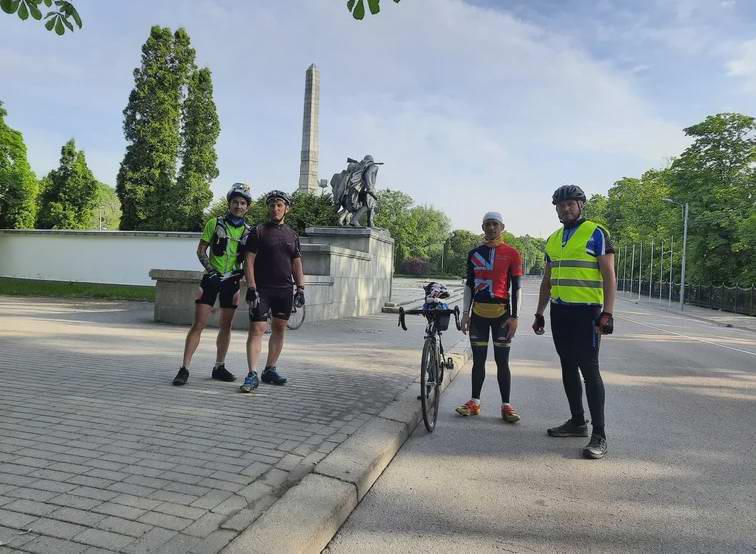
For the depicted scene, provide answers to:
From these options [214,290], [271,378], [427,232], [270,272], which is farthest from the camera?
[427,232]

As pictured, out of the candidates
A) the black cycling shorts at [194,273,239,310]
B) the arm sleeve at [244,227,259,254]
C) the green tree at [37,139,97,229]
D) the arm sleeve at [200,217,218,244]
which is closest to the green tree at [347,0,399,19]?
the arm sleeve at [244,227,259,254]

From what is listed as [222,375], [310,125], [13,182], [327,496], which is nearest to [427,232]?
[310,125]

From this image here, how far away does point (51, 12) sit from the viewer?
4.32 m

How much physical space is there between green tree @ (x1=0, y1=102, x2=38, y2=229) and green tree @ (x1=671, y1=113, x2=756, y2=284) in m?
39.6

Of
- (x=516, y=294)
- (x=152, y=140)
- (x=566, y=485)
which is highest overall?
(x=152, y=140)

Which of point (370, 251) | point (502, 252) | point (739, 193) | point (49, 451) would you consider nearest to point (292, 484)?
point (49, 451)

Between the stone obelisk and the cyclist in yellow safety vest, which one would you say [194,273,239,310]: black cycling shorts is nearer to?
the cyclist in yellow safety vest

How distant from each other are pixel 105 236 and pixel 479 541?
28.3 meters

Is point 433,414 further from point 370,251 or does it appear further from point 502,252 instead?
point 370,251

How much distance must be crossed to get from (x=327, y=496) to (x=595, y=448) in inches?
88.2

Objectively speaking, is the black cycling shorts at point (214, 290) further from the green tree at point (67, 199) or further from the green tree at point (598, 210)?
the green tree at point (598, 210)

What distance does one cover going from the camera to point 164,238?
26.7 meters

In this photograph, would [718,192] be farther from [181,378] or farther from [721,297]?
[181,378]

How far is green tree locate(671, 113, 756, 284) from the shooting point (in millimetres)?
36000
